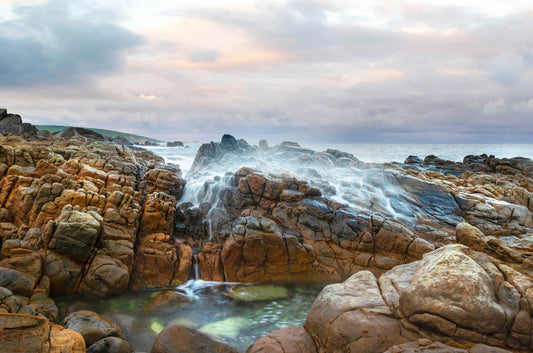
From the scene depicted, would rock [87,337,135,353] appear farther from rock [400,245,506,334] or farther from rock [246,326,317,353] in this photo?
rock [400,245,506,334]

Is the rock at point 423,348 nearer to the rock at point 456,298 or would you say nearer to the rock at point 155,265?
the rock at point 456,298

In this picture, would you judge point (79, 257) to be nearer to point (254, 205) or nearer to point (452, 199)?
point (254, 205)

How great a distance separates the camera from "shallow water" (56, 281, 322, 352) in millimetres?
12359

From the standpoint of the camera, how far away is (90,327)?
9.99 m

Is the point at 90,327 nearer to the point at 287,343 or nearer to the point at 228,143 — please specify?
the point at 287,343

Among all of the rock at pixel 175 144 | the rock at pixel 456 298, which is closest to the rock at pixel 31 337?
the rock at pixel 456 298

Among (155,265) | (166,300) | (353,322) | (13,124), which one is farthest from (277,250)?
(13,124)

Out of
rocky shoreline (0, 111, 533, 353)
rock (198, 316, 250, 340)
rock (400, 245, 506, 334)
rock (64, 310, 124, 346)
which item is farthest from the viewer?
rock (198, 316, 250, 340)

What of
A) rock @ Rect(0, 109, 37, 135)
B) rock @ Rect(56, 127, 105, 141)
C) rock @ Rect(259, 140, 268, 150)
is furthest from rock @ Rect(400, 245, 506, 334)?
rock @ Rect(0, 109, 37, 135)

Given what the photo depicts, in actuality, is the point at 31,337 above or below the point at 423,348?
below

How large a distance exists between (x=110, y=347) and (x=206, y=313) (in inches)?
241

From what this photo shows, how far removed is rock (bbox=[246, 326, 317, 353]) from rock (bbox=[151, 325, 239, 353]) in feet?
3.83

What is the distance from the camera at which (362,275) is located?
991cm

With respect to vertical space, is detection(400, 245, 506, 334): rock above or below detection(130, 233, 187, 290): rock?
above
